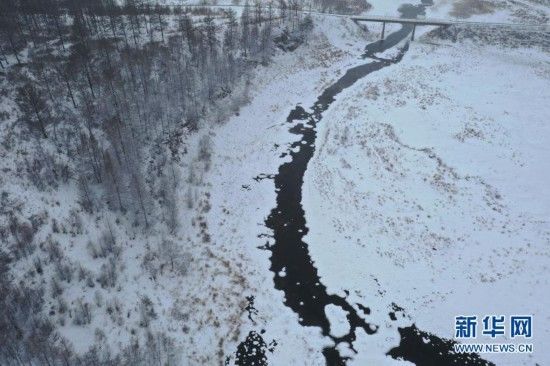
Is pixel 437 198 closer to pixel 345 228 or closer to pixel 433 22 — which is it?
pixel 345 228

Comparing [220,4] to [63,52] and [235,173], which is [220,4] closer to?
[63,52]

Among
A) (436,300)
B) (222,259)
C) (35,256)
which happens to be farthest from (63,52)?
(436,300)

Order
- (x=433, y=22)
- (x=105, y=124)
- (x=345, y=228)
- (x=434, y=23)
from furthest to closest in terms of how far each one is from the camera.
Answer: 1. (x=433, y=22)
2. (x=434, y=23)
3. (x=105, y=124)
4. (x=345, y=228)

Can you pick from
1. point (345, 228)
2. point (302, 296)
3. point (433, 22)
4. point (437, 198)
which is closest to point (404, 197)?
point (437, 198)

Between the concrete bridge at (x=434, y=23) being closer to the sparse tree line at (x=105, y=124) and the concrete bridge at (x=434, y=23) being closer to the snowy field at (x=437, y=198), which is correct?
the sparse tree line at (x=105, y=124)

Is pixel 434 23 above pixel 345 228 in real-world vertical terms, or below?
above

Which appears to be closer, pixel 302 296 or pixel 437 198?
pixel 302 296

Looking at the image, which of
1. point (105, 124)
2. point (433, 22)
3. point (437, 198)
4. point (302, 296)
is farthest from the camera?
point (433, 22)
